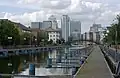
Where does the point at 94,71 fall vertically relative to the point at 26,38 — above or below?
above

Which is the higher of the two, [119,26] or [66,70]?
[119,26]

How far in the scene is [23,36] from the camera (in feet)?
466

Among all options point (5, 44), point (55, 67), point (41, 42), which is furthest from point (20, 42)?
point (55, 67)

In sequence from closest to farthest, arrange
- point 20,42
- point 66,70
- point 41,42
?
1. point 66,70
2. point 20,42
3. point 41,42

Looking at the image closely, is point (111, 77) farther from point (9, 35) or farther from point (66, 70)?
point (9, 35)

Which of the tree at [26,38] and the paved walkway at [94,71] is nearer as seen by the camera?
the paved walkway at [94,71]

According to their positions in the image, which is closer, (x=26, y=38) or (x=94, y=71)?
(x=94, y=71)

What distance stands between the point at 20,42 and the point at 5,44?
1852 cm

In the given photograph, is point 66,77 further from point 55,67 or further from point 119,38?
point 119,38

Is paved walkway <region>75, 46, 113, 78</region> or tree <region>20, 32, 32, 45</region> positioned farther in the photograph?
tree <region>20, 32, 32, 45</region>

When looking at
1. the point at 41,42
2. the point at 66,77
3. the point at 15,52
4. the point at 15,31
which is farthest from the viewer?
the point at 41,42

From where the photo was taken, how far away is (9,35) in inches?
4156

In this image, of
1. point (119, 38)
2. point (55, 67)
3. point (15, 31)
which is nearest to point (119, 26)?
point (119, 38)

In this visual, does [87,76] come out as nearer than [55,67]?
Yes
